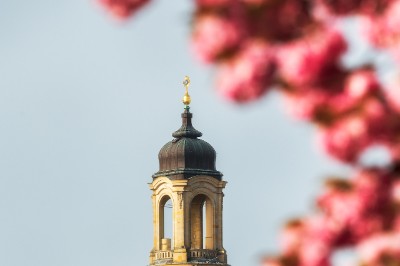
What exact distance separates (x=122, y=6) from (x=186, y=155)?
70970mm

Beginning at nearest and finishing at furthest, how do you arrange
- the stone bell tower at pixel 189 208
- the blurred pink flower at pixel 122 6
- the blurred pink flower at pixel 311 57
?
the blurred pink flower at pixel 311 57 → the blurred pink flower at pixel 122 6 → the stone bell tower at pixel 189 208

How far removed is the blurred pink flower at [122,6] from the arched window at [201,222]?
68.9 m

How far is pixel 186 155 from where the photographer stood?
81562 mm

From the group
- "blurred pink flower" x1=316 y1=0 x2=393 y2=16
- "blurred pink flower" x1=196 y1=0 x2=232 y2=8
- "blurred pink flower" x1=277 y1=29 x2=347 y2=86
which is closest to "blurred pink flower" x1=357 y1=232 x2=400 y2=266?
"blurred pink flower" x1=277 y1=29 x2=347 y2=86

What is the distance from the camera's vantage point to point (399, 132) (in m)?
10.1

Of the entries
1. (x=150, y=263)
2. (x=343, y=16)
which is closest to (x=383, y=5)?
(x=343, y=16)

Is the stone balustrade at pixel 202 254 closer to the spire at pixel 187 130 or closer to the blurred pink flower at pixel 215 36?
the spire at pixel 187 130

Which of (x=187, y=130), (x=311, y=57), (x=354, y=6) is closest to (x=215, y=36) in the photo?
(x=311, y=57)

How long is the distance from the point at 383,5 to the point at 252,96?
1033 mm

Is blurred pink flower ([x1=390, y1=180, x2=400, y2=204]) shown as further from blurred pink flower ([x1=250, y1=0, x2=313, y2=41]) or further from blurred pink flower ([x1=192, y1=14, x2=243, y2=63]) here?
blurred pink flower ([x1=192, y1=14, x2=243, y2=63])

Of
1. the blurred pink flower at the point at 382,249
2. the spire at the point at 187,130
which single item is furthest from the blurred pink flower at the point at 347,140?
the spire at the point at 187,130

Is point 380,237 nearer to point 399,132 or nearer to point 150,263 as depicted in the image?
point 399,132

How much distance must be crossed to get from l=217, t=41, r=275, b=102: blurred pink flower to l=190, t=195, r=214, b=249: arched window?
69.6 meters

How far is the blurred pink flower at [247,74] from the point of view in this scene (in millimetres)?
9820
